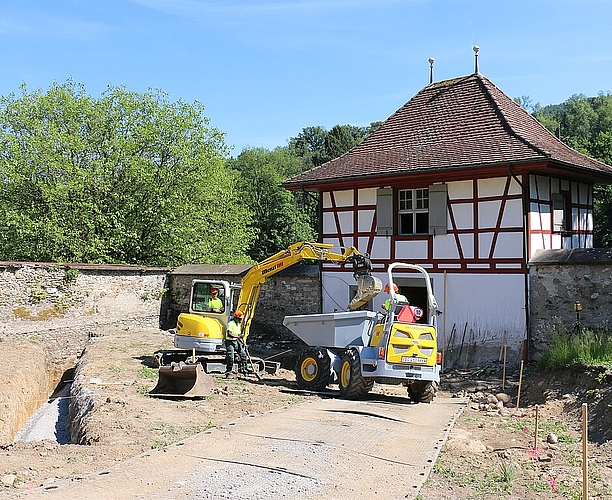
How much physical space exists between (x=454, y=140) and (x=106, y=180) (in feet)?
50.6

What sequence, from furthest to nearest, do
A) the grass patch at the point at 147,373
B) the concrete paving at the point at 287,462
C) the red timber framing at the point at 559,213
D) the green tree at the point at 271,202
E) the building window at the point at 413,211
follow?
the green tree at the point at 271,202
the building window at the point at 413,211
the red timber framing at the point at 559,213
the grass patch at the point at 147,373
the concrete paving at the point at 287,462

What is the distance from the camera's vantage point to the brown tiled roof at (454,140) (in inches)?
652

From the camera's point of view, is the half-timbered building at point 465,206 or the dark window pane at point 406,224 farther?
the dark window pane at point 406,224

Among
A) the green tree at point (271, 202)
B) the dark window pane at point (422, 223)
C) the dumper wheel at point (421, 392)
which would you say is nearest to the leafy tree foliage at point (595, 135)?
the dark window pane at point (422, 223)

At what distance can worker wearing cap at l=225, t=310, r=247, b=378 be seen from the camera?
49.6 ft

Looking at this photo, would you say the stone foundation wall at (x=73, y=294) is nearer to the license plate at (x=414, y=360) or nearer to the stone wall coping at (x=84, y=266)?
the stone wall coping at (x=84, y=266)

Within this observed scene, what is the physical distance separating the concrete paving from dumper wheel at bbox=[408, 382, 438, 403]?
186 centimetres

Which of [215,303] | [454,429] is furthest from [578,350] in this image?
[215,303]

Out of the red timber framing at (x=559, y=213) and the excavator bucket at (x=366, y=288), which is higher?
the red timber framing at (x=559, y=213)

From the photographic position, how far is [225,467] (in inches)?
303

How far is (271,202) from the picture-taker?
55219 millimetres

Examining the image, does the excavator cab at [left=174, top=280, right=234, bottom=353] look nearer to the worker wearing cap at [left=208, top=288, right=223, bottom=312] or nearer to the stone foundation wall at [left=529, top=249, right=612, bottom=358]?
the worker wearing cap at [left=208, top=288, right=223, bottom=312]

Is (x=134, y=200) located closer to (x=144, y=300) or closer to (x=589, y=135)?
(x=144, y=300)

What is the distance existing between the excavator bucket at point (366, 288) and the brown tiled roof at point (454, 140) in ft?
12.8
